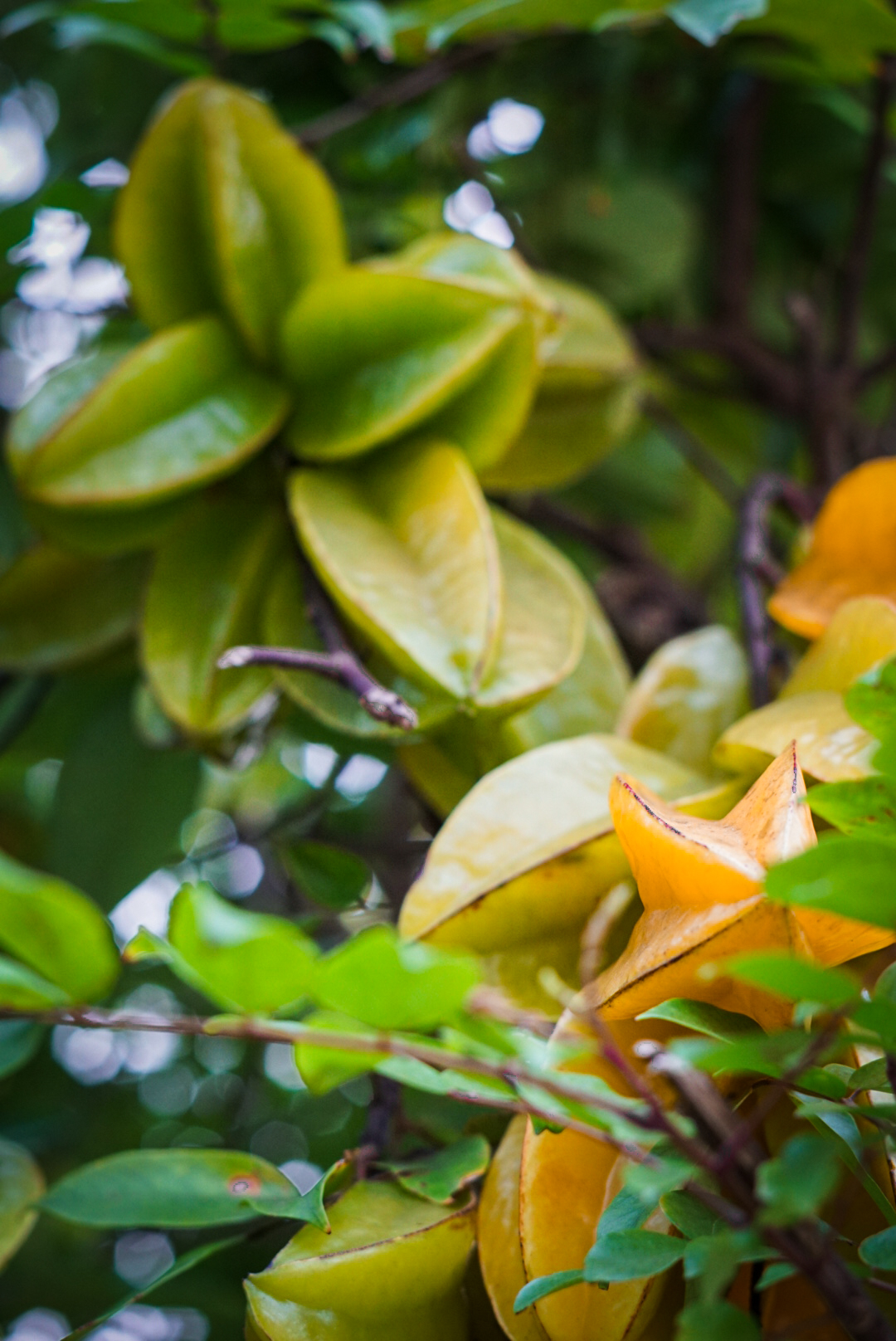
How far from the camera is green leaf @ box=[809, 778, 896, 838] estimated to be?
0.37 m

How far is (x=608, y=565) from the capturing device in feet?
3.77

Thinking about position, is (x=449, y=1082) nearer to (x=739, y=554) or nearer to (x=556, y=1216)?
(x=556, y=1216)

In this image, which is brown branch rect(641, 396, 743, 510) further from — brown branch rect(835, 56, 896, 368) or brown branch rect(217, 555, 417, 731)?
brown branch rect(217, 555, 417, 731)

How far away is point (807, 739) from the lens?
0.53 metres

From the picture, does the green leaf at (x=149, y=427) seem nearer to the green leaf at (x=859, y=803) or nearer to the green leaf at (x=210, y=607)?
the green leaf at (x=210, y=607)

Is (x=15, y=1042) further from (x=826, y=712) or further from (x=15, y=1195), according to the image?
(x=826, y=712)

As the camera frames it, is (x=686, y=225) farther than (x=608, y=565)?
Yes

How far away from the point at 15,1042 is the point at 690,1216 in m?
0.43

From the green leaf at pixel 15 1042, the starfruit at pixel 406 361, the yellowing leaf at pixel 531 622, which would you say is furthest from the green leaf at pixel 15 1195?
the starfruit at pixel 406 361

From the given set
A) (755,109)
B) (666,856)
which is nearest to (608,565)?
(755,109)

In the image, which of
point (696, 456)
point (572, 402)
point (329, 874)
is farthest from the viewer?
point (696, 456)

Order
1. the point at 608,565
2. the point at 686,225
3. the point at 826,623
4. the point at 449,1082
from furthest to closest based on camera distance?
the point at 686,225
the point at 608,565
the point at 826,623
the point at 449,1082

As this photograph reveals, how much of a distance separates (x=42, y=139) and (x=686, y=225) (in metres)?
0.77

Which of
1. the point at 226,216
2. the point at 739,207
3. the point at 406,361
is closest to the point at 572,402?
the point at 406,361
